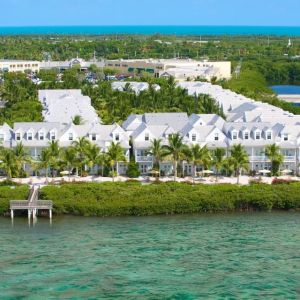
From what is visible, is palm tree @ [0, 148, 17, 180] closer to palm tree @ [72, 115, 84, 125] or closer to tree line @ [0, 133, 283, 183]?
tree line @ [0, 133, 283, 183]

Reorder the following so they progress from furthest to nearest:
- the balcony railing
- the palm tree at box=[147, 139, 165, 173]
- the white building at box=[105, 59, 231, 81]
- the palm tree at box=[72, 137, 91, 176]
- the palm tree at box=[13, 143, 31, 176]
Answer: the white building at box=[105, 59, 231, 81] → the balcony railing → the palm tree at box=[147, 139, 165, 173] → the palm tree at box=[72, 137, 91, 176] → the palm tree at box=[13, 143, 31, 176]

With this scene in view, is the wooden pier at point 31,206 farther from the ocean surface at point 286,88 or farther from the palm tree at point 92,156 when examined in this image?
the ocean surface at point 286,88

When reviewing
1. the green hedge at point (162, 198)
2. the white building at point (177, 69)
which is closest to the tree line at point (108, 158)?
the green hedge at point (162, 198)

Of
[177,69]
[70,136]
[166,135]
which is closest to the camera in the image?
[70,136]

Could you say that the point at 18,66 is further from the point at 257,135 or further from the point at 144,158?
the point at 257,135

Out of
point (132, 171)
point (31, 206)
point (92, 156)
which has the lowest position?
point (31, 206)

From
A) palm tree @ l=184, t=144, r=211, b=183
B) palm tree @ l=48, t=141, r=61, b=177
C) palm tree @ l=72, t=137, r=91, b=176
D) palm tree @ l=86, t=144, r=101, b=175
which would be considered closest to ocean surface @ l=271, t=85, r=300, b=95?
palm tree @ l=184, t=144, r=211, b=183

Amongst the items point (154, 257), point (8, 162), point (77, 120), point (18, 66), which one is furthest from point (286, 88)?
point (154, 257)

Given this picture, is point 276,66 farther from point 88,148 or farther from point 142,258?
point 142,258
